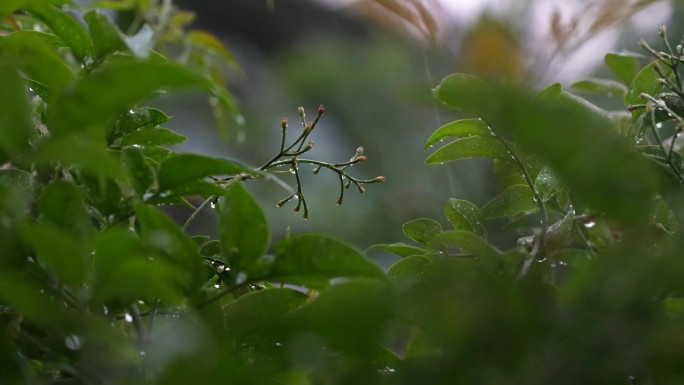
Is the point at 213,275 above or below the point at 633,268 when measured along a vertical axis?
below

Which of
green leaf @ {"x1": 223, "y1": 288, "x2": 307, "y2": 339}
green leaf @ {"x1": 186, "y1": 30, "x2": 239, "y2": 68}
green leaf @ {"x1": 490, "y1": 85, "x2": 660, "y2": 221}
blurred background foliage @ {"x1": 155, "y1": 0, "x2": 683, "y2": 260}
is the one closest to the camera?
green leaf @ {"x1": 490, "y1": 85, "x2": 660, "y2": 221}

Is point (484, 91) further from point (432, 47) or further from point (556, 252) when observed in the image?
point (432, 47)

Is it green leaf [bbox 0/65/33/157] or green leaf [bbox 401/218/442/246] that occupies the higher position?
green leaf [bbox 0/65/33/157]

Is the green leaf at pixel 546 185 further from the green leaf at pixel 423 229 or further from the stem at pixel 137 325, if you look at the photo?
the stem at pixel 137 325

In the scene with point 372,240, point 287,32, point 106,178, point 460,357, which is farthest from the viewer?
point 287,32

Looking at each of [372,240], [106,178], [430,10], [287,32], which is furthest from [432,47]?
[287,32]

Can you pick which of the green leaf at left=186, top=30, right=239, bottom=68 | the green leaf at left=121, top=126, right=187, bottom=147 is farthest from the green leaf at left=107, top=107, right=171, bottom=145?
the green leaf at left=186, top=30, right=239, bottom=68

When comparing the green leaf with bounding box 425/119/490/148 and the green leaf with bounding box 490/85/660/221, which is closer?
the green leaf with bounding box 490/85/660/221

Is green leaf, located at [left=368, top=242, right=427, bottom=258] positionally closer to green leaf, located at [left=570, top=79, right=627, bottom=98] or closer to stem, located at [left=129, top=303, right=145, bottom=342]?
stem, located at [left=129, top=303, right=145, bottom=342]
